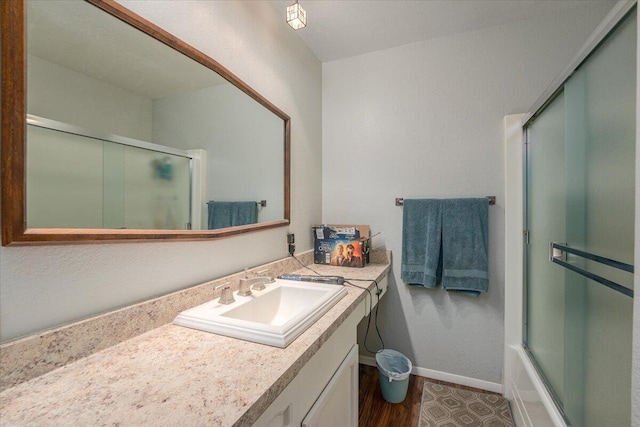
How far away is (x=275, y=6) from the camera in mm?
1562

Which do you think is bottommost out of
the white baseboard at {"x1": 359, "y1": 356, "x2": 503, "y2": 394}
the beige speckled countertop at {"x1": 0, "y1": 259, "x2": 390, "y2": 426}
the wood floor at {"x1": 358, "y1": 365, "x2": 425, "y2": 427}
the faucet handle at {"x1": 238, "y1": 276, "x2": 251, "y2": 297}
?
the wood floor at {"x1": 358, "y1": 365, "x2": 425, "y2": 427}

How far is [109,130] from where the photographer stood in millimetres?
796

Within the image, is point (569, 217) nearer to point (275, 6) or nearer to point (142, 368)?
point (142, 368)

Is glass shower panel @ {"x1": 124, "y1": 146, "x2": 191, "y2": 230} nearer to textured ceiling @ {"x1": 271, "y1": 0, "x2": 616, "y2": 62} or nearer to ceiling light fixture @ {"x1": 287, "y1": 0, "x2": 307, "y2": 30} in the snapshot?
ceiling light fixture @ {"x1": 287, "y1": 0, "x2": 307, "y2": 30}

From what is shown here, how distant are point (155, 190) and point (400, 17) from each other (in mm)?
1692

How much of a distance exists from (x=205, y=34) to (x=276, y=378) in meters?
1.27

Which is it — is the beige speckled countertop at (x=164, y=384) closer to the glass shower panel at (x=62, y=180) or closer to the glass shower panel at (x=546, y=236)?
the glass shower panel at (x=62, y=180)

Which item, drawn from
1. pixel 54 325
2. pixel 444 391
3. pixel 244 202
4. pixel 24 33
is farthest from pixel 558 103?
pixel 54 325

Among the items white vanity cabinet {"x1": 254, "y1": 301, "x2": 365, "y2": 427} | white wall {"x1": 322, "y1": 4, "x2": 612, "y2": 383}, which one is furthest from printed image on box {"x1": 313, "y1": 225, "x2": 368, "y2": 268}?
white vanity cabinet {"x1": 254, "y1": 301, "x2": 365, "y2": 427}

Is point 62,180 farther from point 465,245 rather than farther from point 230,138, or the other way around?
point 465,245

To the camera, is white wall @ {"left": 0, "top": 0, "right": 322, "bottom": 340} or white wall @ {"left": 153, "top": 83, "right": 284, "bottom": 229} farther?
white wall @ {"left": 153, "top": 83, "right": 284, "bottom": 229}

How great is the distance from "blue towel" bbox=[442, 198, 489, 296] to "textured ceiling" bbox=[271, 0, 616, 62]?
1112 mm

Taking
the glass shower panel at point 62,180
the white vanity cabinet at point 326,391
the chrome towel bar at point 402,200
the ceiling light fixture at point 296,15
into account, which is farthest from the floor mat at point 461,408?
the ceiling light fixture at point 296,15

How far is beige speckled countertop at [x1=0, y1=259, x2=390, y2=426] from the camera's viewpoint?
1.65 feet
